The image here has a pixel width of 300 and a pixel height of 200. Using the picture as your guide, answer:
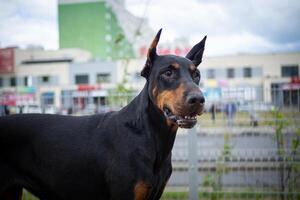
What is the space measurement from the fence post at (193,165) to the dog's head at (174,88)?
2.58m

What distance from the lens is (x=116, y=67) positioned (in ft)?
181

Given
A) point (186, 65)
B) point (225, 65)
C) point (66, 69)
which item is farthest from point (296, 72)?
point (186, 65)

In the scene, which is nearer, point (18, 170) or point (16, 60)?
point (18, 170)

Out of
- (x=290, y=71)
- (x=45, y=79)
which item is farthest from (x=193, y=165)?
(x=45, y=79)

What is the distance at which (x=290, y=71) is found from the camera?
52406 mm

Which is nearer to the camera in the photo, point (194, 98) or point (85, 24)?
point (194, 98)

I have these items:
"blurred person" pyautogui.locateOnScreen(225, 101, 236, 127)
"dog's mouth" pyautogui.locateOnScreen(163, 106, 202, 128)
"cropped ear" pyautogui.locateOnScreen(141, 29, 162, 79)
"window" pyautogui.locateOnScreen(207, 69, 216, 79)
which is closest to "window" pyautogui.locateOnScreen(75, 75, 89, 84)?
"window" pyautogui.locateOnScreen(207, 69, 216, 79)

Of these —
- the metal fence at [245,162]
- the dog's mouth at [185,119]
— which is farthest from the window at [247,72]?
the dog's mouth at [185,119]

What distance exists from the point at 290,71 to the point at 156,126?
54.2 m

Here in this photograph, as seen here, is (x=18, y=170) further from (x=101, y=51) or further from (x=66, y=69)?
(x=101, y=51)

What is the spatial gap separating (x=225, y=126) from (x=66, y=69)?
54959 millimetres

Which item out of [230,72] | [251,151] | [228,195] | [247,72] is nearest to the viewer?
[251,151]

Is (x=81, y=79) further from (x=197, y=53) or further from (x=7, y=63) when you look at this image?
(x=197, y=53)

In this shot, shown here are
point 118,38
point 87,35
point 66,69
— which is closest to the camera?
point 118,38
